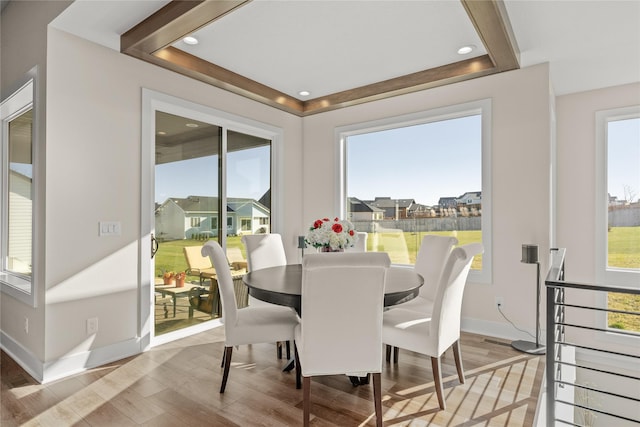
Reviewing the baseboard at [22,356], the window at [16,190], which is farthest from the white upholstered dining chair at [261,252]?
the window at [16,190]

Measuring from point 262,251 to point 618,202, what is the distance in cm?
392

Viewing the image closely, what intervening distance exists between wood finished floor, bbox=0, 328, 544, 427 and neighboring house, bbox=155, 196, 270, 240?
1.19m

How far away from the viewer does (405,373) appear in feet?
8.96

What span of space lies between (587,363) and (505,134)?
2467mm

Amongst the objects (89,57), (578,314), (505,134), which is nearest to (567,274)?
(578,314)

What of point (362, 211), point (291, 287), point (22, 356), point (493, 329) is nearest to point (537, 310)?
point (493, 329)

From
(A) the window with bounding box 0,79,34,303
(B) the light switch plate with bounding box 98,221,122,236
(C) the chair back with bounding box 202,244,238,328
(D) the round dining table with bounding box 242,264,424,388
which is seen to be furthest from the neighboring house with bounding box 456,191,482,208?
(A) the window with bounding box 0,79,34,303

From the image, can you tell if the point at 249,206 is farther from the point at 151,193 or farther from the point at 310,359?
the point at 310,359

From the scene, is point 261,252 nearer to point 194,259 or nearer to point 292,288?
point 194,259

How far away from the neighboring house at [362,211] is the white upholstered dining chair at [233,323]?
238cm

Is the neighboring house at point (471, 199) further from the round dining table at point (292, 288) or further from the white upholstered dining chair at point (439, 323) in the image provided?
the white upholstered dining chair at point (439, 323)

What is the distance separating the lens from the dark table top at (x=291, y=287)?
2152mm

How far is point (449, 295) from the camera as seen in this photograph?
2.26 metres

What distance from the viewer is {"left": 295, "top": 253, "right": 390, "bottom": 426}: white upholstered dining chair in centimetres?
187
